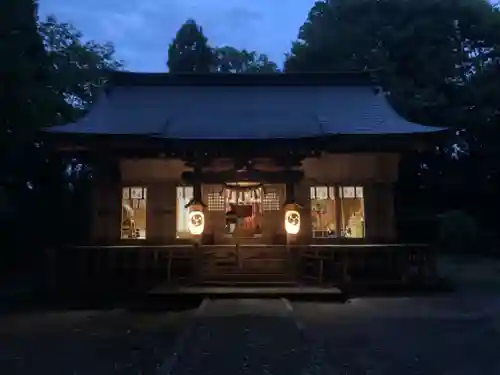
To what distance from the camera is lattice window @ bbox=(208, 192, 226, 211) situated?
15102 millimetres

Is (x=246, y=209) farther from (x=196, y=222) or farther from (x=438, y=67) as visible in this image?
(x=438, y=67)

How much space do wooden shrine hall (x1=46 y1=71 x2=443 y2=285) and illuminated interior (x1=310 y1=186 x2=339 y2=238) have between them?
0.03m

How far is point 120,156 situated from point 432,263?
8220mm

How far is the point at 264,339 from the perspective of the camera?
24.2 ft

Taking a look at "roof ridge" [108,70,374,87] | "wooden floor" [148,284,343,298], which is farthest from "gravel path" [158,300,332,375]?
"roof ridge" [108,70,374,87]

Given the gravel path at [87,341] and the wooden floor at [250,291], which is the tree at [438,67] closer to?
the wooden floor at [250,291]

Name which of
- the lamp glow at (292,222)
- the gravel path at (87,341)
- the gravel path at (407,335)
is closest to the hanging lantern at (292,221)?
the lamp glow at (292,222)

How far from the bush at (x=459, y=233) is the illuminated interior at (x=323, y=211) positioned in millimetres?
9604

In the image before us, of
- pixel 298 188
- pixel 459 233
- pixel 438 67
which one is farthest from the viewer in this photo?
pixel 459 233

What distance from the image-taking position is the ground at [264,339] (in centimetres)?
605

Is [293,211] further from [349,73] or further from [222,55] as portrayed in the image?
[222,55]

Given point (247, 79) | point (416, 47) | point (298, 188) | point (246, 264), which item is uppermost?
point (416, 47)

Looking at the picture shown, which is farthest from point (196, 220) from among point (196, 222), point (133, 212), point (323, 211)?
point (323, 211)

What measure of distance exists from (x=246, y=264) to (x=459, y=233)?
43.1 feet
